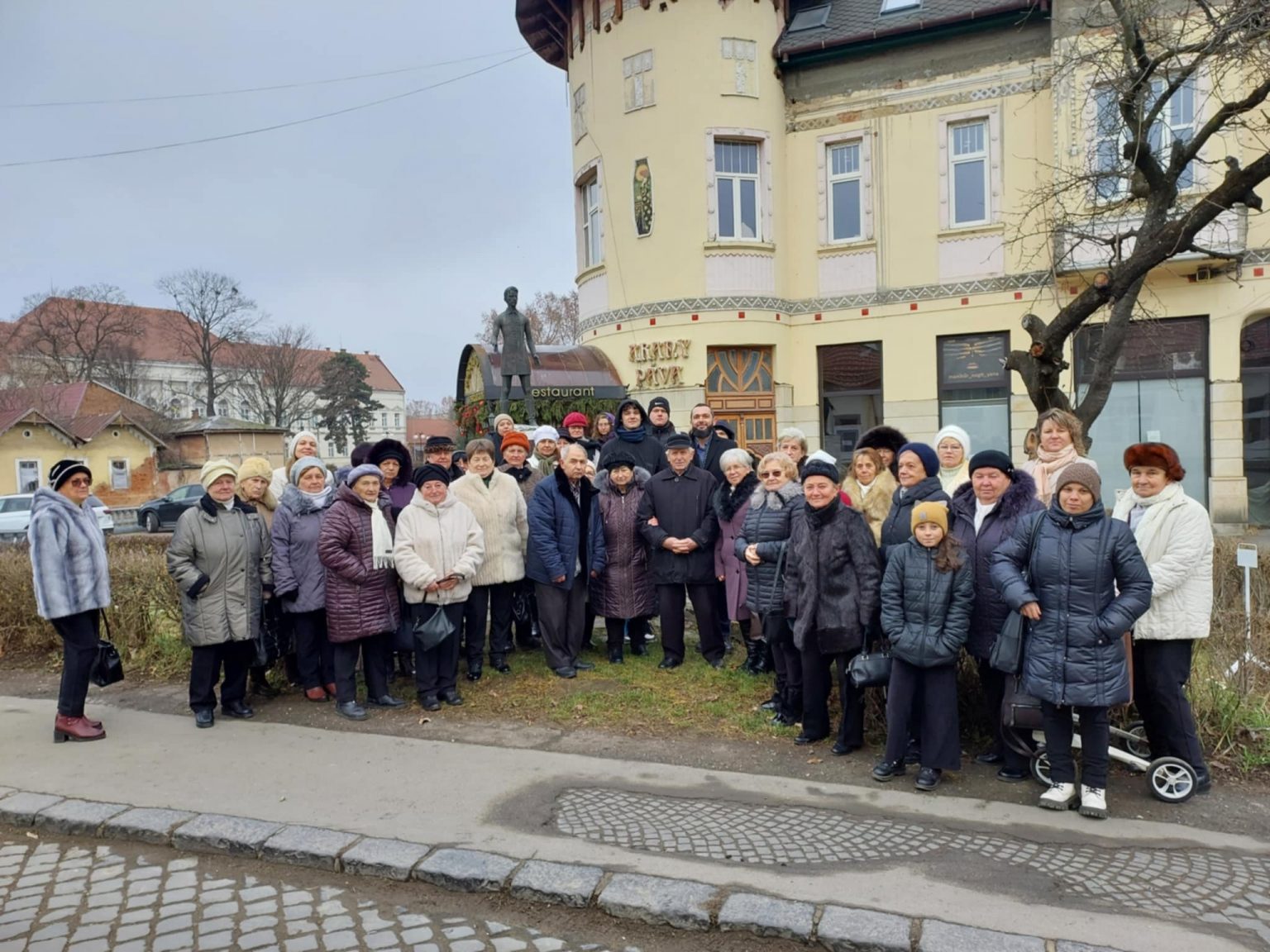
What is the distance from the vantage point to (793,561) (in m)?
5.23

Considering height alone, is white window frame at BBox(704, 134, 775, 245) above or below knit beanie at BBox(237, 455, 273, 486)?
above

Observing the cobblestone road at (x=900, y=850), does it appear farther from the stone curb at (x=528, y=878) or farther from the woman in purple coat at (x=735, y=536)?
the woman in purple coat at (x=735, y=536)

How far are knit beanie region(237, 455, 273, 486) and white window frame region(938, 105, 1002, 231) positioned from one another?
14.3m

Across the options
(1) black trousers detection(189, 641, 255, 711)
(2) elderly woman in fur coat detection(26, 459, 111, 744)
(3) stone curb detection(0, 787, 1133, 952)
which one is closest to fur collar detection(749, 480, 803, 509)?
(3) stone curb detection(0, 787, 1133, 952)

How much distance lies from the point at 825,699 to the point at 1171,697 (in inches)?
72.4

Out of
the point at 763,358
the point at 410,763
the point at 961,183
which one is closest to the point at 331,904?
the point at 410,763

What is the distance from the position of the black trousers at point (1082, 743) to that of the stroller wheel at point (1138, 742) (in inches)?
21.9

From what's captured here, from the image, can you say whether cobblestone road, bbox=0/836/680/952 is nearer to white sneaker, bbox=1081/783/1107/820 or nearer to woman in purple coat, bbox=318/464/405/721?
woman in purple coat, bbox=318/464/405/721

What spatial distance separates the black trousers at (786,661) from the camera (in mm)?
5535

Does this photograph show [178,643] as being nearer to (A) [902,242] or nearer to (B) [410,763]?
(B) [410,763]

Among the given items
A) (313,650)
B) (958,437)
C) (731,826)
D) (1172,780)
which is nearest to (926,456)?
(958,437)

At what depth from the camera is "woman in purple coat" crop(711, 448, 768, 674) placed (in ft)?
21.9

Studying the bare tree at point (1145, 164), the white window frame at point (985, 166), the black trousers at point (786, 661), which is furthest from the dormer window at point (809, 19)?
the black trousers at point (786, 661)

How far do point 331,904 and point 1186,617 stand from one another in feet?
14.3
